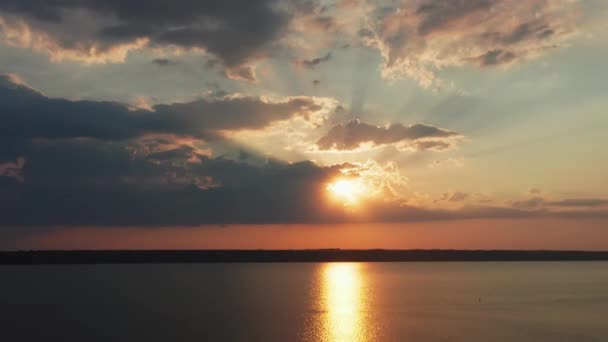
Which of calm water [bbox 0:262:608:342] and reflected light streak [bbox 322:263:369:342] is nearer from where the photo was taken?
calm water [bbox 0:262:608:342]

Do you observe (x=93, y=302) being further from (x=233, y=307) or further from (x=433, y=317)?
(x=433, y=317)

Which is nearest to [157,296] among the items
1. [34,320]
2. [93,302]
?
[93,302]

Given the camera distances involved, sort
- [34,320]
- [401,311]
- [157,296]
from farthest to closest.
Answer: [157,296] → [401,311] → [34,320]

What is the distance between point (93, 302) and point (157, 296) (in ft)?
50.5

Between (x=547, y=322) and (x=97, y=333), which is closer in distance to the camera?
(x=97, y=333)

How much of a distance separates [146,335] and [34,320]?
778 inches

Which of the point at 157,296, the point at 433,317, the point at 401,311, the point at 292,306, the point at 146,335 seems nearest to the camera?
the point at 146,335

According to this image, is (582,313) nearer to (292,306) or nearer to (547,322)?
(547,322)

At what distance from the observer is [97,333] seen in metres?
56.9

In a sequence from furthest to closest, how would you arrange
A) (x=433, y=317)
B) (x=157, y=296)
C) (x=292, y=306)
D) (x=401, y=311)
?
(x=157, y=296)
(x=292, y=306)
(x=401, y=311)
(x=433, y=317)

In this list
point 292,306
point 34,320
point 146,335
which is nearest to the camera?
point 146,335

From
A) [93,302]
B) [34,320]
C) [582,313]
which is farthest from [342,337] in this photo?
[93,302]

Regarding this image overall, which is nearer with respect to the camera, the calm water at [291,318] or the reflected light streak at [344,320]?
the calm water at [291,318]

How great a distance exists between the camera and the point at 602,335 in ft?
192
